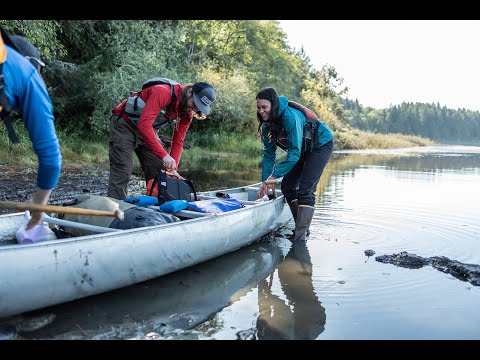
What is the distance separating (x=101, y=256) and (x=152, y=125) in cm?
223

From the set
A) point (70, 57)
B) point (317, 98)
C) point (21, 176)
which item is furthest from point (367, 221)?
point (317, 98)

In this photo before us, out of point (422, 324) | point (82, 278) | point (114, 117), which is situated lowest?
point (422, 324)

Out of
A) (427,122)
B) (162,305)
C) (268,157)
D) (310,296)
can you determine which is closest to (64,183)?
(268,157)

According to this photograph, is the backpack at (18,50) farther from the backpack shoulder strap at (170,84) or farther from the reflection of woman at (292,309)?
the backpack shoulder strap at (170,84)

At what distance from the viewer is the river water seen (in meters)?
3.79

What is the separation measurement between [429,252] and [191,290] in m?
3.14

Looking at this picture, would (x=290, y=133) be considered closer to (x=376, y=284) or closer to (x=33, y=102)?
(x=376, y=284)

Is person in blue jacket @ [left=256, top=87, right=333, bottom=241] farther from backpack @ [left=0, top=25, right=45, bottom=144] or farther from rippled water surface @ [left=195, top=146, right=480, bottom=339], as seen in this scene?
backpack @ [left=0, top=25, right=45, bottom=144]

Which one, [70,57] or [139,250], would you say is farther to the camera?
[70,57]

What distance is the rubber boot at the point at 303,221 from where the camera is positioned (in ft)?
21.5

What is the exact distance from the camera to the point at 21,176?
1030 centimetres

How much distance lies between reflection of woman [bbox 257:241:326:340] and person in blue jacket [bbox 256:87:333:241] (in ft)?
3.71

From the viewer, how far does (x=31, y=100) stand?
2.83 metres
